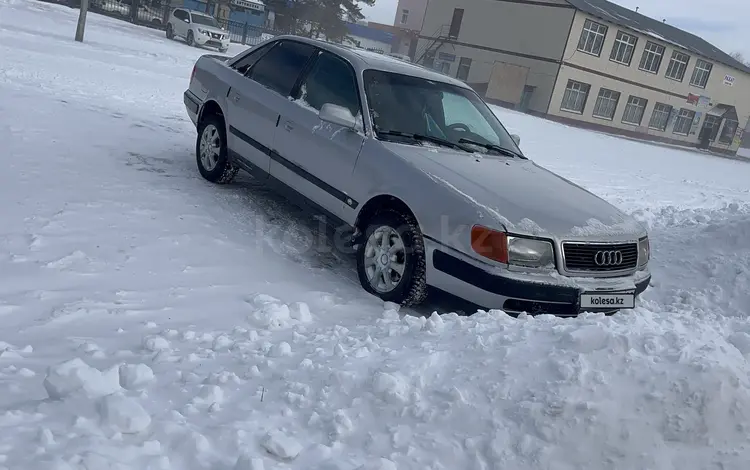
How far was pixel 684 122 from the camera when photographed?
4844 centimetres

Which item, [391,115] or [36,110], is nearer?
[391,115]

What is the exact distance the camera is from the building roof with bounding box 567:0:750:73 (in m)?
38.9

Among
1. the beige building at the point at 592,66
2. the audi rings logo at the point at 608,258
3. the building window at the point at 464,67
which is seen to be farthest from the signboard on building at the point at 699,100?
the audi rings logo at the point at 608,258

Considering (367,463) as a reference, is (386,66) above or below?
above

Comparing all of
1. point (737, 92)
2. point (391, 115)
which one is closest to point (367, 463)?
point (391, 115)

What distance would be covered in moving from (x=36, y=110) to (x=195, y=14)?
78.7ft

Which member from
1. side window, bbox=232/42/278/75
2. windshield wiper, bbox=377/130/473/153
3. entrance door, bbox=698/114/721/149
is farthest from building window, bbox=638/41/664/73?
windshield wiper, bbox=377/130/473/153

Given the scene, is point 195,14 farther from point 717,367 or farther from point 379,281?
point 717,367

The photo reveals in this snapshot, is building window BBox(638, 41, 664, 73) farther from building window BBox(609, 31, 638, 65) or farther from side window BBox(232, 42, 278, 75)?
side window BBox(232, 42, 278, 75)

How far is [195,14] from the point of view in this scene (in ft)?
100

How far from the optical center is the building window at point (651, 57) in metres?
42.6

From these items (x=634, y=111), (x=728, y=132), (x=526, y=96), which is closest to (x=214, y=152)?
(x=526, y=96)

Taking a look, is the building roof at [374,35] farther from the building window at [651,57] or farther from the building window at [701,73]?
the building window at [701,73]

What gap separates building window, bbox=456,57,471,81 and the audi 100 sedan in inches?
1529
